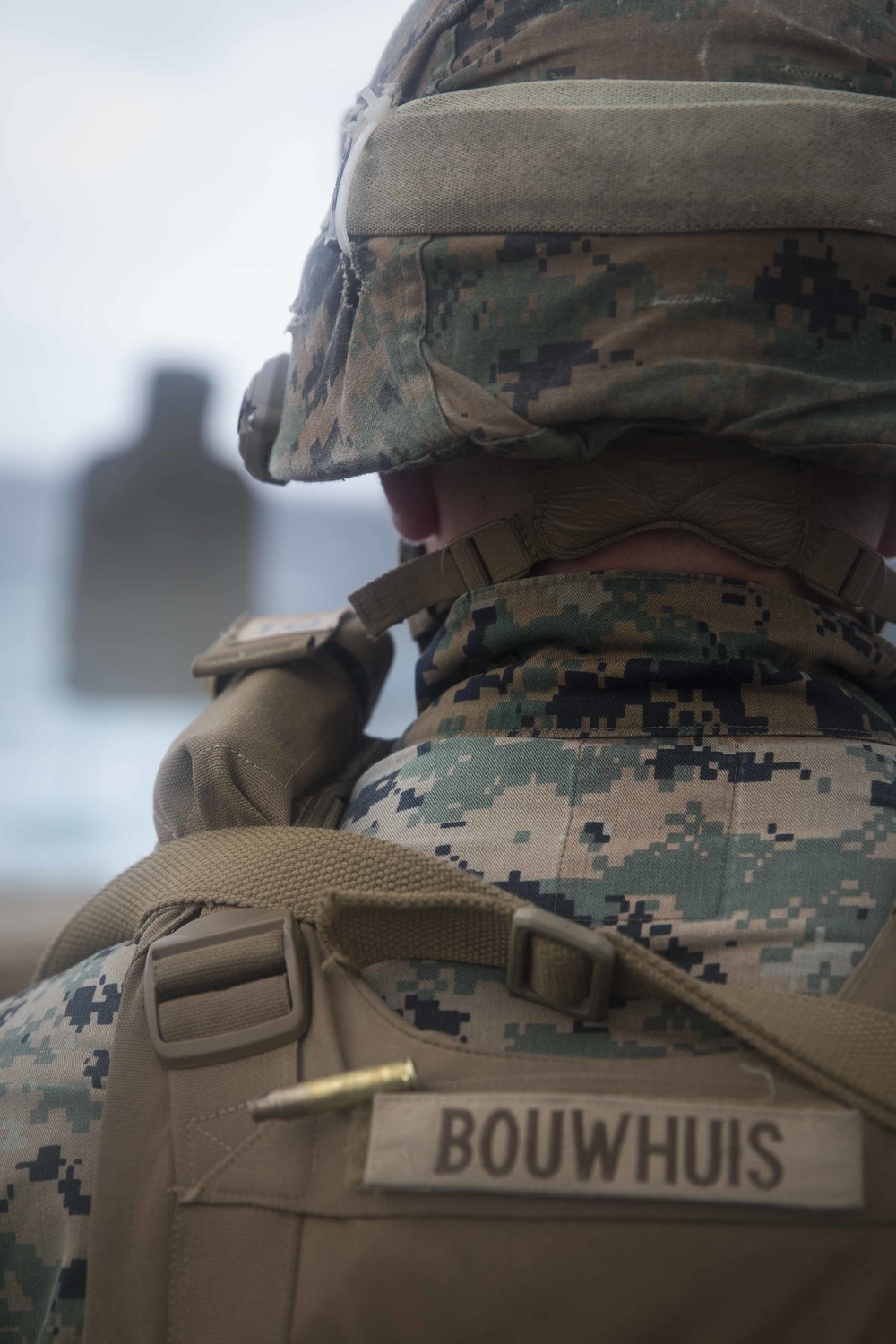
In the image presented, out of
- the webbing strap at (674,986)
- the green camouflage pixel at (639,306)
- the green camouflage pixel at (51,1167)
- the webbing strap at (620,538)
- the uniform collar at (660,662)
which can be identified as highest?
the green camouflage pixel at (639,306)

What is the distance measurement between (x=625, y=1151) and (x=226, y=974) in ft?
0.85

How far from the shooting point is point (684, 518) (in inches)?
31.5

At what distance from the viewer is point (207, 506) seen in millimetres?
2145

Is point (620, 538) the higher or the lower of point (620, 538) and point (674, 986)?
the higher

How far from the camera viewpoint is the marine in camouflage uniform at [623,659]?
68 cm

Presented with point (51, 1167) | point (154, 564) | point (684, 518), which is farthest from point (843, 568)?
point (154, 564)

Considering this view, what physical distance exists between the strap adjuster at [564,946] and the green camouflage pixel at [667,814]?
20 mm

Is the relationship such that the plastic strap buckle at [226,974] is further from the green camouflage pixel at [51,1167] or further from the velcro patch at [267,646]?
the velcro patch at [267,646]

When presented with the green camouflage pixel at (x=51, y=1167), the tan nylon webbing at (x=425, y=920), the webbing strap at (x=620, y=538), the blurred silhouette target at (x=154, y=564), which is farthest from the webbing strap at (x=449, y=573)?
the blurred silhouette target at (x=154, y=564)

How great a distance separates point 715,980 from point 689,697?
20 centimetres

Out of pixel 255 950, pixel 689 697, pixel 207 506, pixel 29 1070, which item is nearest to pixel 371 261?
pixel 689 697

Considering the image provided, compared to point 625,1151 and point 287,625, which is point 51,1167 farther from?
point 287,625

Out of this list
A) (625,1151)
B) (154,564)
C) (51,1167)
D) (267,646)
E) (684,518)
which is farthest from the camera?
(154,564)

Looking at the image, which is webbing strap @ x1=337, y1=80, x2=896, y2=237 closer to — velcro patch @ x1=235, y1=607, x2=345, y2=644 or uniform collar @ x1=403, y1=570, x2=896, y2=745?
uniform collar @ x1=403, y1=570, x2=896, y2=745
